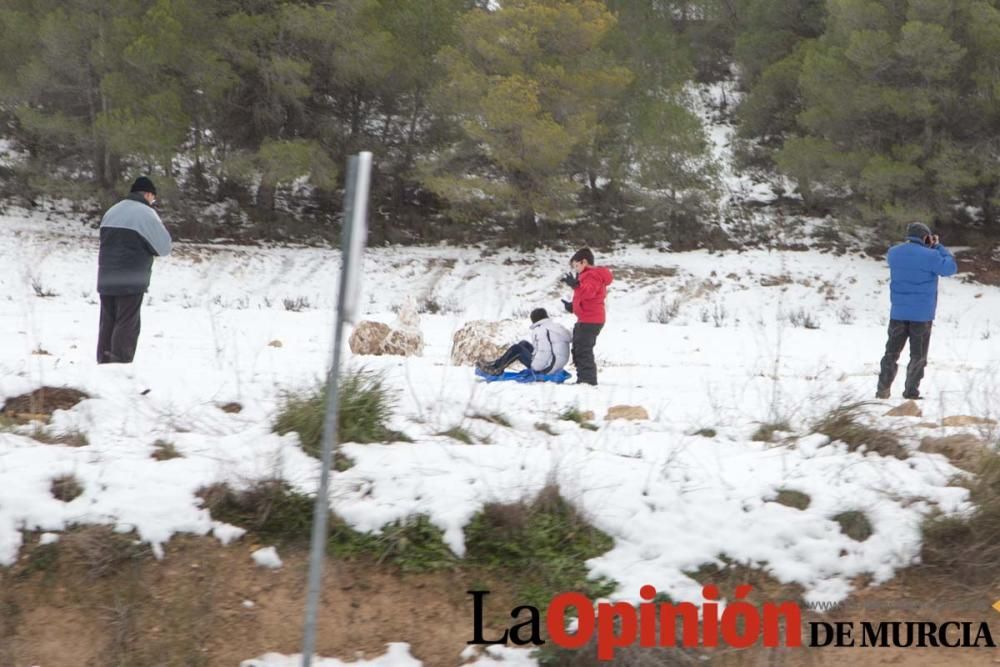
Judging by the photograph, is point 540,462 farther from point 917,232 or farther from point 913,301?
point 917,232

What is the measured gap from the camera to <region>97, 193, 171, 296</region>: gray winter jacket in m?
7.28

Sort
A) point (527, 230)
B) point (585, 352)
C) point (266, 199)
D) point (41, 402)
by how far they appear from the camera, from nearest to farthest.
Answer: point (41, 402) < point (585, 352) < point (527, 230) < point (266, 199)

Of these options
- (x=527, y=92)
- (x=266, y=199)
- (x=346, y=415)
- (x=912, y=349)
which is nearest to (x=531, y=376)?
(x=912, y=349)

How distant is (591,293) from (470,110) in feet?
56.2

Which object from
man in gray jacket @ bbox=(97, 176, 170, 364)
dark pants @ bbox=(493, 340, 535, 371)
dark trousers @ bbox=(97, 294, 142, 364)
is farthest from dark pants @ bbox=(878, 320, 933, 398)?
dark trousers @ bbox=(97, 294, 142, 364)

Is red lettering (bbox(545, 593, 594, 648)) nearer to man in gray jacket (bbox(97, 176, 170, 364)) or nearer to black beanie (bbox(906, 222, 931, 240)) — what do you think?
man in gray jacket (bbox(97, 176, 170, 364))

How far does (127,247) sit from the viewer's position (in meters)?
7.32

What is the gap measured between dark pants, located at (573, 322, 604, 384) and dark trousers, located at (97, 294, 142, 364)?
377 centimetres

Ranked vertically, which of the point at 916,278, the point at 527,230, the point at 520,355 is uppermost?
the point at 527,230

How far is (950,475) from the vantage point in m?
4.77

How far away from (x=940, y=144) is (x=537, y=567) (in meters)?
22.7

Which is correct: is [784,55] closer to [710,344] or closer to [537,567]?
[710,344]

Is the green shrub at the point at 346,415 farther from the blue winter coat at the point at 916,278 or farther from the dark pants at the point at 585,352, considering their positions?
the blue winter coat at the point at 916,278

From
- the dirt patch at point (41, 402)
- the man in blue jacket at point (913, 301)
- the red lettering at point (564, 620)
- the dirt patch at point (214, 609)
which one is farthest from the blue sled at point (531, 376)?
the red lettering at point (564, 620)
